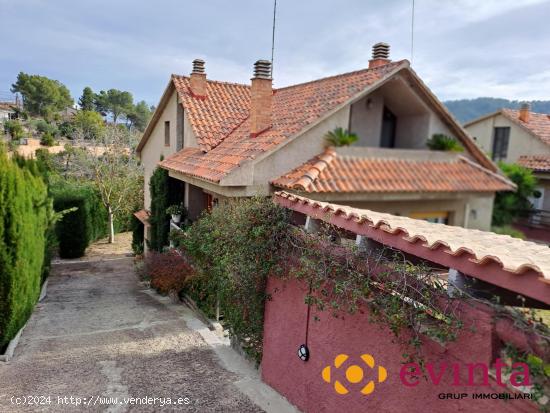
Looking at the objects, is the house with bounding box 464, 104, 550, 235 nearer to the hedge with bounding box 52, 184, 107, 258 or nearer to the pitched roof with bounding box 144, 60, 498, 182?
the pitched roof with bounding box 144, 60, 498, 182

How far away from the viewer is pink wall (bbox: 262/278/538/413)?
347 centimetres

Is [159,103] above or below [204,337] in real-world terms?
above

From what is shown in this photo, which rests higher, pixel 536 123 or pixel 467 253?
pixel 536 123

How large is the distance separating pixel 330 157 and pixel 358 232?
708cm

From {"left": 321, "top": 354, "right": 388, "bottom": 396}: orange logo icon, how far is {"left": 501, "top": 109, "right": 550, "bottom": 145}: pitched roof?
24730mm

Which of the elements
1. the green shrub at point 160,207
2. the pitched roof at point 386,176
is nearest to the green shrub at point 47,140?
the green shrub at point 160,207

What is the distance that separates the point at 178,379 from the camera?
23.9 ft

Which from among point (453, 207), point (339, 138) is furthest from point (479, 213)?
point (339, 138)

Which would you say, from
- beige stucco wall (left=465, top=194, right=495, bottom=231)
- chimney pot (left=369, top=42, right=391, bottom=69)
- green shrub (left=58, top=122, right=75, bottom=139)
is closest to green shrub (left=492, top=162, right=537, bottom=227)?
beige stucco wall (left=465, top=194, right=495, bottom=231)

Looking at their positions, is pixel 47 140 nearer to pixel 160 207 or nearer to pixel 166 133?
pixel 166 133

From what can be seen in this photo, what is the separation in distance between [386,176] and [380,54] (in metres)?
5.81

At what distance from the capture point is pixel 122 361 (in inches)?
316

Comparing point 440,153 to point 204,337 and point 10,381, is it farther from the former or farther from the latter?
point 10,381

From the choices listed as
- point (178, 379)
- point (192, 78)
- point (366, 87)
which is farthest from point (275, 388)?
point (192, 78)
